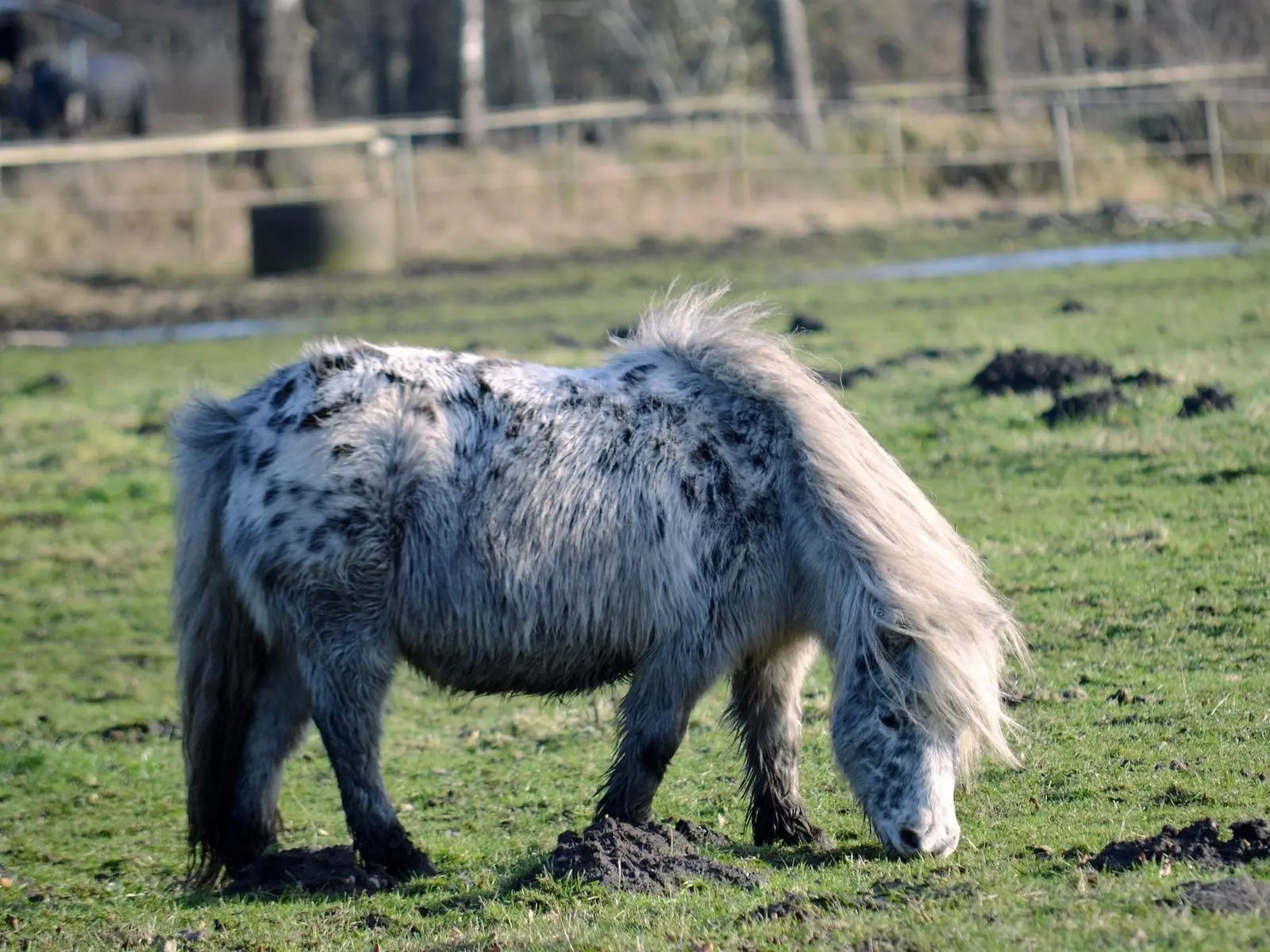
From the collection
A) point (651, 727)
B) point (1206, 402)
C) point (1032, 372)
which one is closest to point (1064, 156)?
point (1032, 372)

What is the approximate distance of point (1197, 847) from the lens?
15.0 feet

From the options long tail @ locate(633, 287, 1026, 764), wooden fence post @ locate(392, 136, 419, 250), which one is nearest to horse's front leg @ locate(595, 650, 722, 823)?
long tail @ locate(633, 287, 1026, 764)

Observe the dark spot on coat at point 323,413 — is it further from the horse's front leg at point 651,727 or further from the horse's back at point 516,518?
the horse's front leg at point 651,727

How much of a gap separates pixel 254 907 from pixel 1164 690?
350cm

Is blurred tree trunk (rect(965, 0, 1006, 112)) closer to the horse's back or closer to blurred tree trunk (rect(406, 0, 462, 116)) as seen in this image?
blurred tree trunk (rect(406, 0, 462, 116))

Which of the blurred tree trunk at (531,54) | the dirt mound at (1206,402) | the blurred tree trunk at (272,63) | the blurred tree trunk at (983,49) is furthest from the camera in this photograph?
the blurred tree trunk at (531,54)

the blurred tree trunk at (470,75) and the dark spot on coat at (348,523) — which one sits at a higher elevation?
the blurred tree trunk at (470,75)

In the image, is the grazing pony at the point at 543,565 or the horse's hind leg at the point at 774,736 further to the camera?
the horse's hind leg at the point at 774,736

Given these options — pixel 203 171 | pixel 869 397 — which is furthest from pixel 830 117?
pixel 869 397

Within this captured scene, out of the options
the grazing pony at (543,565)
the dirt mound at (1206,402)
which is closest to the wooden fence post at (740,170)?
the dirt mound at (1206,402)

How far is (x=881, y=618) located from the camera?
515cm

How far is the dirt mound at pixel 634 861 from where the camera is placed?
194 inches

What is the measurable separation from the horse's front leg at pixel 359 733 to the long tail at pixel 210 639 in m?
0.39

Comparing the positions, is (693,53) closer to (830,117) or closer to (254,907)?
(830,117)
